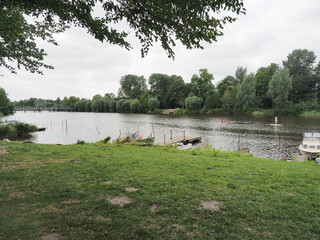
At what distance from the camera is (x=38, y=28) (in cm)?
912

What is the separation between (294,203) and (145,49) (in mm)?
5170

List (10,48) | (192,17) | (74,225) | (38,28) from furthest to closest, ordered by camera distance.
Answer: (38,28), (10,48), (192,17), (74,225)

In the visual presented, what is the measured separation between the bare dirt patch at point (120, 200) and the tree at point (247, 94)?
75.6 meters

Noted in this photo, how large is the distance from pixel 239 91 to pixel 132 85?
73232 millimetres

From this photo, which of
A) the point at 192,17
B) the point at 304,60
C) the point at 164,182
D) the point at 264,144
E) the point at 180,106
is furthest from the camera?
the point at 180,106

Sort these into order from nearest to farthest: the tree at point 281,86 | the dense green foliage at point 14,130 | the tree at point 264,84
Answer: the dense green foliage at point 14,130
the tree at point 281,86
the tree at point 264,84

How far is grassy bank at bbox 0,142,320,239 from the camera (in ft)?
11.9

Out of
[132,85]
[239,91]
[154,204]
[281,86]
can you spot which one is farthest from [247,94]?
[154,204]

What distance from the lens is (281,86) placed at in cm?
6569

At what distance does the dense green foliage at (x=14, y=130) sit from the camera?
29281 millimetres

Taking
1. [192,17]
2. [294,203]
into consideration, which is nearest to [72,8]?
[192,17]

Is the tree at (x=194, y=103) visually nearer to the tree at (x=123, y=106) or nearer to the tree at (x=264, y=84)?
the tree at (x=264, y=84)

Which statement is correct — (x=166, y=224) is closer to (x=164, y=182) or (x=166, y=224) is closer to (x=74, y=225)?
(x=74, y=225)

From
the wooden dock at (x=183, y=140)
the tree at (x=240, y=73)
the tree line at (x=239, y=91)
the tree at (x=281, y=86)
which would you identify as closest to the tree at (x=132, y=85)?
the tree line at (x=239, y=91)
